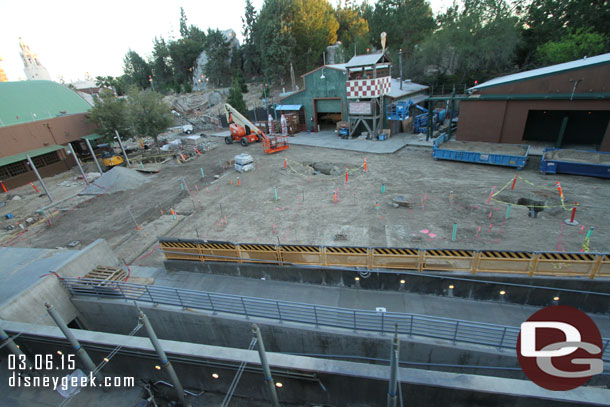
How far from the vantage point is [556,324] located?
668cm

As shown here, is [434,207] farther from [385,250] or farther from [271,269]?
[271,269]

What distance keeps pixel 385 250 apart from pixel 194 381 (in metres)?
7.26

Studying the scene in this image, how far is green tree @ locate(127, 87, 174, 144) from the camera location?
28953 mm

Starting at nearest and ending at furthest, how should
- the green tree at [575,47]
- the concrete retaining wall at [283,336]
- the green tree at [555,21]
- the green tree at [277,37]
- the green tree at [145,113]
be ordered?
the concrete retaining wall at [283,336], the green tree at [575,47], the green tree at [145,113], the green tree at [555,21], the green tree at [277,37]

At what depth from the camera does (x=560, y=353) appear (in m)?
5.70

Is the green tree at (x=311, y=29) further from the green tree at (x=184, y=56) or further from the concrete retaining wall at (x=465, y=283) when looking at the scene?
the concrete retaining wall at (x=465, y=283)

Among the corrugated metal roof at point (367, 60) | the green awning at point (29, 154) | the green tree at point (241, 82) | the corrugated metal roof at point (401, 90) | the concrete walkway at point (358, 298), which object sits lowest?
the concrete walkway at point (358, 298)

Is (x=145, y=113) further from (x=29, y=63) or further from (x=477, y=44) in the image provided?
(x=29, y=63)

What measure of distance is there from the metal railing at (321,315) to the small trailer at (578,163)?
13.0 m

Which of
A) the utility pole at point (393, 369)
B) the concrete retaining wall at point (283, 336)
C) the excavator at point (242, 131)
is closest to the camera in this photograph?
the utility pole at point (393, 369)

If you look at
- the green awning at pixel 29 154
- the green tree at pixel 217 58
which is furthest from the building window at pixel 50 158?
the green tree at pixel 217 58

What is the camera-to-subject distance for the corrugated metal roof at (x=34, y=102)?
25.2 metres

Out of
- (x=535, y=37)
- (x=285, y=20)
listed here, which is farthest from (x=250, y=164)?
(x=535, y=37)

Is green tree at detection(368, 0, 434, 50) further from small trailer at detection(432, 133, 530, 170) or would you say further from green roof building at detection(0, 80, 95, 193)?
green roof building at detection(0, 80, 95, 193)
